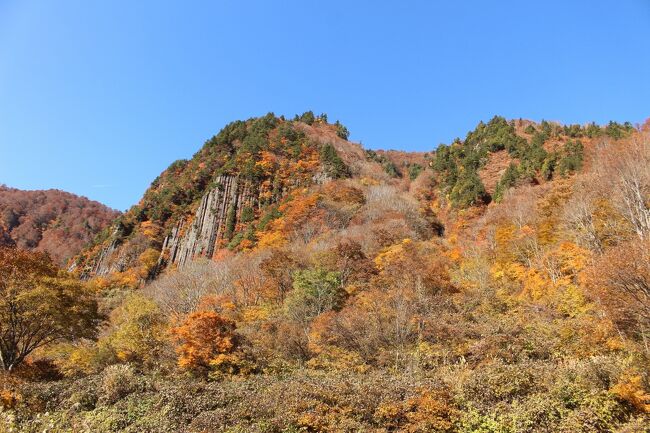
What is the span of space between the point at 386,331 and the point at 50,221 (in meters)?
94.9

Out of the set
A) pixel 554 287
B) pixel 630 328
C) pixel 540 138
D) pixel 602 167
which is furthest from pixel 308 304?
pixel 540 138

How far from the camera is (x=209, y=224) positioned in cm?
6419

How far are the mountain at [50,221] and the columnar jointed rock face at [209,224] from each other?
26.2 metres

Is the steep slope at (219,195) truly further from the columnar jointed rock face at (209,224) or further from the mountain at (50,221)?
the mountain at (50,221)

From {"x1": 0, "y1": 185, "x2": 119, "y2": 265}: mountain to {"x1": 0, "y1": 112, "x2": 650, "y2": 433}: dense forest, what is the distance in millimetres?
41066

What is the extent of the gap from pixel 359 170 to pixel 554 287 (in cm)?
5585

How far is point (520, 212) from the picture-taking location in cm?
3556

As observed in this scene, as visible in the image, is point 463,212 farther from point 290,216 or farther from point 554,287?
point 554,287

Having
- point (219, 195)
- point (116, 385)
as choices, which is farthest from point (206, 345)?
point (219, 195)

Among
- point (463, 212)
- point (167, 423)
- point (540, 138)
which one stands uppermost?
point (540, 138)

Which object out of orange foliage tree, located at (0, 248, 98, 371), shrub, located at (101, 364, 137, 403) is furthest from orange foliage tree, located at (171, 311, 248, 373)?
orange foliage tree, located at (0, 248, 98, 371)

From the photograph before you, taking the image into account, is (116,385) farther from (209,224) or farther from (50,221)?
(50,221)

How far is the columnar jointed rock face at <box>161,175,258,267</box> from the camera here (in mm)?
61469

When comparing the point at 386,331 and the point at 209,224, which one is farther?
the point at 209,224
